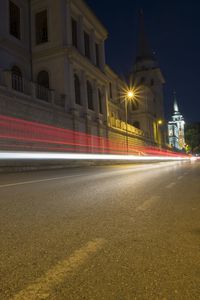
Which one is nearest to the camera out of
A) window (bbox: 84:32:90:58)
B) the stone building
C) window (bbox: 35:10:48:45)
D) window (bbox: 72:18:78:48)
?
the stone building

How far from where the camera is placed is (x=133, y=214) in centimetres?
438

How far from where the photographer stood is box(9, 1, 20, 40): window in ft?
102

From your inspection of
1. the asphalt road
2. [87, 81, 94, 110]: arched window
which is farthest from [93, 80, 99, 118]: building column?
the asphalt road

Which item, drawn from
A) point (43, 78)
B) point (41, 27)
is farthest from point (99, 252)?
point (41, 27)

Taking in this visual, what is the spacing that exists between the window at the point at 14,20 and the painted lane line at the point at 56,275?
31.4 meters

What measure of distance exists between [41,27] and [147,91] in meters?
43.5

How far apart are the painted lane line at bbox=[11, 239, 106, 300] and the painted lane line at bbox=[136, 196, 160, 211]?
6.78ft

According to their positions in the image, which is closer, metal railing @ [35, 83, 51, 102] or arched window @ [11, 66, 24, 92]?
arched window @ [11, 66, 24, 92]

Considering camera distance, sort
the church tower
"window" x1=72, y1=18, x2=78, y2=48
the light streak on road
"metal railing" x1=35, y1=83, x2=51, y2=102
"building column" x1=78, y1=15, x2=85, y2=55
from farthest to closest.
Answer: the church tower → "building column" x1=78, y1=15, x2=85, y2=55 → "window" x1=72, y1=18, x2=78, y2=48 → "metal railing" x1=35, y1=83, x2=51, y2=102 → the light streak on road

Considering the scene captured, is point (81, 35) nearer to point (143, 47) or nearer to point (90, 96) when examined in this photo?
point (90, 96)

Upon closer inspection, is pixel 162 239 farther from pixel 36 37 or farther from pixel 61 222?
pixel 36 37

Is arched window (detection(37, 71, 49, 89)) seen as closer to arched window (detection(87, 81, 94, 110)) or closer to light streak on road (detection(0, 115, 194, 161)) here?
light streak on road (detection(0, 115, 194, 161))

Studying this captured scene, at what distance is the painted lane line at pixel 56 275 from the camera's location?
1.85m

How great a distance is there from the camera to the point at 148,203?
17.4ft
